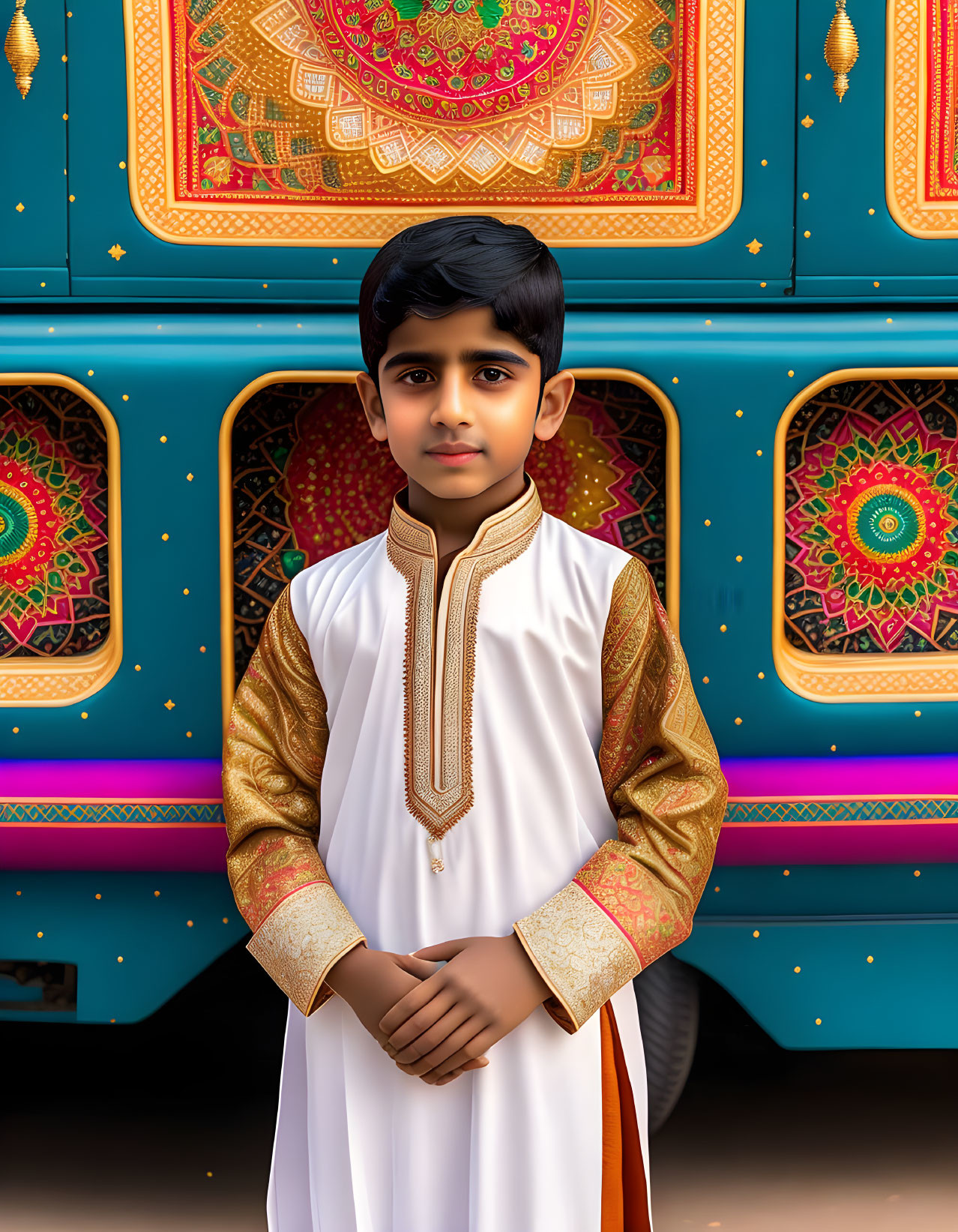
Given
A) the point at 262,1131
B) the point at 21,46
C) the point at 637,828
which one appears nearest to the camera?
A: the point at 637,828

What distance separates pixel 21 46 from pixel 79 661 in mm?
873

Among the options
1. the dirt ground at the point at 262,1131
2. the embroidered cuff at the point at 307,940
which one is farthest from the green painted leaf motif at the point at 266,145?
the dirt ground at the point at 262,1131

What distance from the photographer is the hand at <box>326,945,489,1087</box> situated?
120 cm

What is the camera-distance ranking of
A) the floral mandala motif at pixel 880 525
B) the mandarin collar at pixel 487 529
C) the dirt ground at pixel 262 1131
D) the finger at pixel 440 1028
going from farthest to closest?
the dirt ground at pixel 262 1131
the floral mandala motif at pixel 880 525
the mandarin collar at pixel 487 529
the finger at pixel 440 1028

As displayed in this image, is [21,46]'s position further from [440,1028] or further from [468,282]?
[440,1028]

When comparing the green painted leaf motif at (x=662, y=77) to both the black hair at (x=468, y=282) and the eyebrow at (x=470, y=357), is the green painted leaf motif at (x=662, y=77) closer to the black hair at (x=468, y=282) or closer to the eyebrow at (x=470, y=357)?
the black hair at (x=468, y=282)

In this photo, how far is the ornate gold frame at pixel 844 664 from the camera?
1566 mm

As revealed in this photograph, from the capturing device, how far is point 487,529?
1299 mm

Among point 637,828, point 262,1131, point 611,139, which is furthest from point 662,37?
point 262,1131

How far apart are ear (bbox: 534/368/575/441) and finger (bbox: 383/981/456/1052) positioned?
670 mm

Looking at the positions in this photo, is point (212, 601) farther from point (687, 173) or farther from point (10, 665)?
point (687, 173)

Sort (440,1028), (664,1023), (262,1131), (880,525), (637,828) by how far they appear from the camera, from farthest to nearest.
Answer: (262,1131) < (664,1023) < (880,525) < (637,828) < (440,1028)

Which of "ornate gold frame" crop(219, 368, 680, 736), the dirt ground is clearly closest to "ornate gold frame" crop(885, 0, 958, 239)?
"ornate gold frame" crop(219, 368, 680, 736)

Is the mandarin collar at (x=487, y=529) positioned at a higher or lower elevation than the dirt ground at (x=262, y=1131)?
higher
